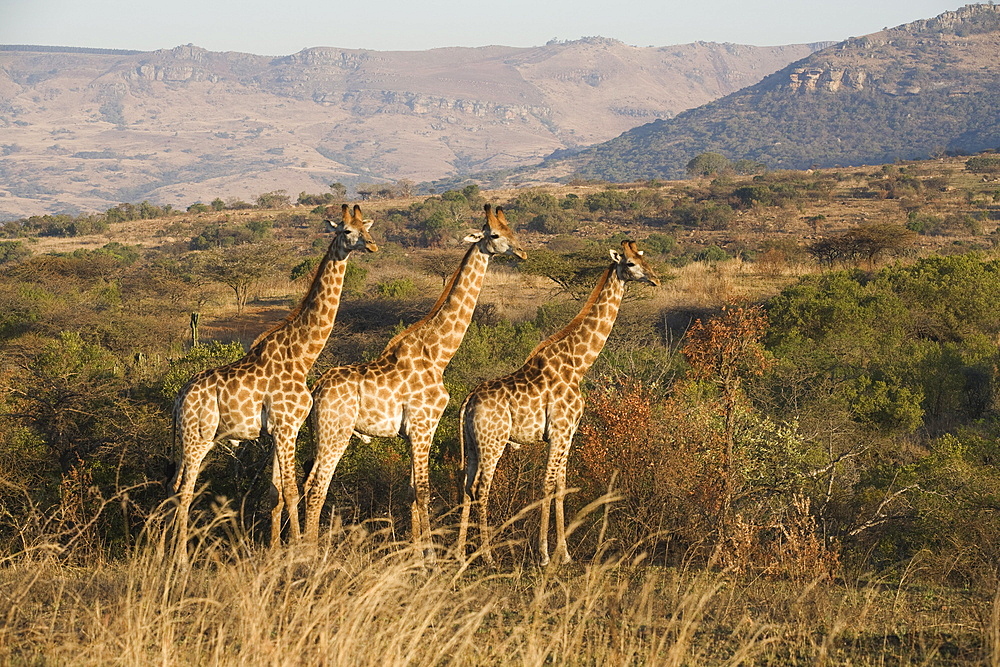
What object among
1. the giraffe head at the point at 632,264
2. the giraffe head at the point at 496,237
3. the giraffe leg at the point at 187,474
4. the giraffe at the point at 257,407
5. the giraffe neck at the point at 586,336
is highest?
the giraffe head at the point at 496,237

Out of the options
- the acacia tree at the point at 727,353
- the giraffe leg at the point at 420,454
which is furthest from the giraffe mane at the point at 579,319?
the giraffe leg at the point at 420,454

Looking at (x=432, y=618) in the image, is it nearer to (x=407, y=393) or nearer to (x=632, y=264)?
(x=407, y=393)

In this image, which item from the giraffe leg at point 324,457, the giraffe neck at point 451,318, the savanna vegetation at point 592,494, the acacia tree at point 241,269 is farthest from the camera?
the acacia tree at point 241,269

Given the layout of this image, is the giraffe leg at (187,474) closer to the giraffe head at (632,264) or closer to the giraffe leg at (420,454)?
the giraffe leg at (420,454)

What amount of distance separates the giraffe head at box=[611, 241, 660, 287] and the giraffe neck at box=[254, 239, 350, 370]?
2.31 m

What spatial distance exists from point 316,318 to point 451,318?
1.12m

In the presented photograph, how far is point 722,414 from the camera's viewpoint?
1023 centimetres

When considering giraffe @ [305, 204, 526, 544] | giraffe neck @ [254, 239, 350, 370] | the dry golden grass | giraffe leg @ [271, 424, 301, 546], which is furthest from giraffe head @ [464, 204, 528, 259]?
the dry golden grass

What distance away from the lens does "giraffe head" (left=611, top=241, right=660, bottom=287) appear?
8.23 m

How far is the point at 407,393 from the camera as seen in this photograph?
7.96 meters

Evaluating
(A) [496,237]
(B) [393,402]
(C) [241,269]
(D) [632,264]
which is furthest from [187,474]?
(C) [241,269]

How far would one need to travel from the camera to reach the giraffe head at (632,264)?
8.23 metres

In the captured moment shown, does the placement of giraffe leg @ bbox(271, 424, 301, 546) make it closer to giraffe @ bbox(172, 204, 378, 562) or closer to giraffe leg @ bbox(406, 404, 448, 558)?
giraffe @ bbox(172, 204, 378, 562)

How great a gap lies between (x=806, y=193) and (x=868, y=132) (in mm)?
148558
